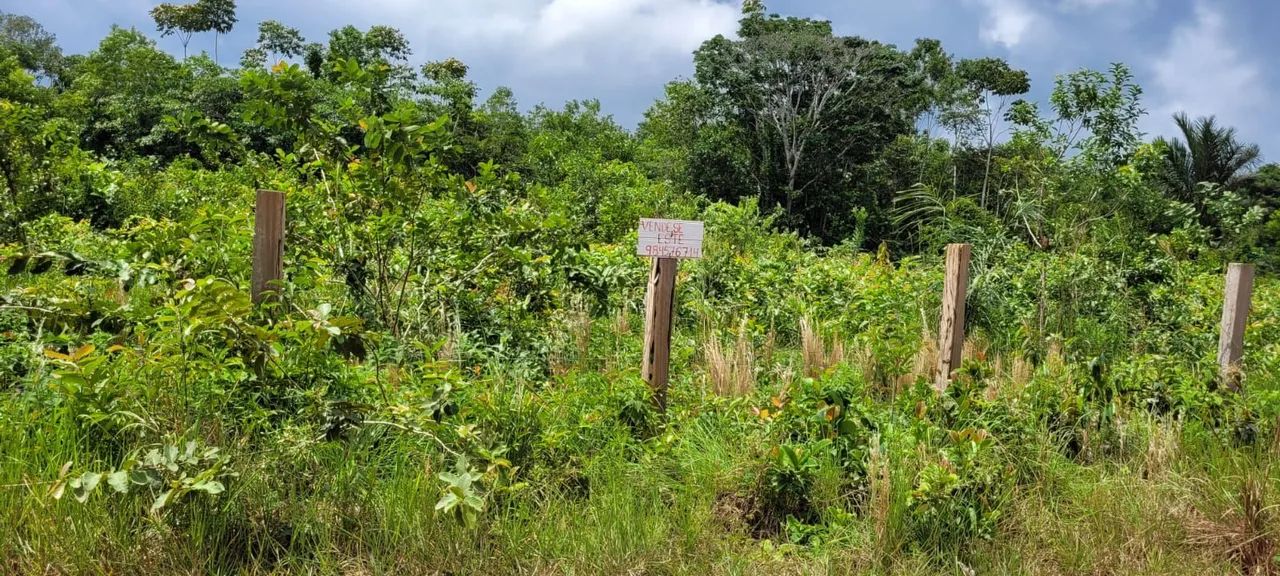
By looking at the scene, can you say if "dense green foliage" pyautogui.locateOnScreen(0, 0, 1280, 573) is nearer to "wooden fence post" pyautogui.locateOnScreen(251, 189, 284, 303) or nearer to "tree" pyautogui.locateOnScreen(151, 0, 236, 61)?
"wooden fence post" pyautogui.locateOnScreen(251, 189, 284, 303)

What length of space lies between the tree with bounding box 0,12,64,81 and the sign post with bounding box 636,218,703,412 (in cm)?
4334

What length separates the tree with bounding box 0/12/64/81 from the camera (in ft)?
132

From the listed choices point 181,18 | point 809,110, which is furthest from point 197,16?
point 809,110

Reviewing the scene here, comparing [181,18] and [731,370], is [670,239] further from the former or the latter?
[181,18]

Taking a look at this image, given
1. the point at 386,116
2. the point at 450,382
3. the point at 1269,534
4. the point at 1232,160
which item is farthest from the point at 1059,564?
the point at 1232,160

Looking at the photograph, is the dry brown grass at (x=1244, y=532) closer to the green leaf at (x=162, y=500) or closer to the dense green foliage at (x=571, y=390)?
the dense green foliage at (x=571, y=390)

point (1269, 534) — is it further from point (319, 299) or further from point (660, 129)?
point (660, 129)

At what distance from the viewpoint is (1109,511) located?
Result: 344cm

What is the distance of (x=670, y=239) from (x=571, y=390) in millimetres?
927

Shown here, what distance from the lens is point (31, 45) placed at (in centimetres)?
4416

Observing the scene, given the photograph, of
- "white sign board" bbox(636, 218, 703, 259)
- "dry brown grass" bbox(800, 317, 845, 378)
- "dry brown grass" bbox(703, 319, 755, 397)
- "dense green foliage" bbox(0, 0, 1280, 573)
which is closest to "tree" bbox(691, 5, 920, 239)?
"dense green foliage" bbox(0, 0, 1280, 573)

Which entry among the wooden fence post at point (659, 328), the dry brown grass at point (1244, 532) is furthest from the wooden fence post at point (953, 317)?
the wooden fence post at point (659, 328)

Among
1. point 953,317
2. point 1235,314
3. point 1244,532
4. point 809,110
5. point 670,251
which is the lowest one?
point 1244,532

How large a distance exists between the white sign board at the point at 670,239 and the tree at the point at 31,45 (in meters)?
43.3
